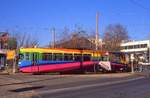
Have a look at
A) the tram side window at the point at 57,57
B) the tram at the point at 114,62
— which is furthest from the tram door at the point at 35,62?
the tram at the point at 114,62

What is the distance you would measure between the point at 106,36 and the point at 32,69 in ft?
273

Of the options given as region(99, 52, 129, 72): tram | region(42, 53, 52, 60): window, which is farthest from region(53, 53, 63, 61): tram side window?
region(99, 52, 129, 72): tram

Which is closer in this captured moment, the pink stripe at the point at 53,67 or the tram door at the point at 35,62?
the tram door at the point at 35,62

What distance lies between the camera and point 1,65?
55344 mm

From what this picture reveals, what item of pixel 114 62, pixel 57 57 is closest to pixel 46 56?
pixel 57 57

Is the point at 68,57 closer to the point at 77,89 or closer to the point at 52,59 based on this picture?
the point at 52,59

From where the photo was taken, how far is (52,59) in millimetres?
44906

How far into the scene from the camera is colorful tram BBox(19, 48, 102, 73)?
4344 cm

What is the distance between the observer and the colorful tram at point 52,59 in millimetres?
43438

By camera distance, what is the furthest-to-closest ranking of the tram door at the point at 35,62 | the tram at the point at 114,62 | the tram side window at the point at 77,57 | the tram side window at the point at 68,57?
the tram at the point at 114,62, the tram side window at the point at 77,57, the tram side window at the point at 68,57, the tram door at the point at 35,62

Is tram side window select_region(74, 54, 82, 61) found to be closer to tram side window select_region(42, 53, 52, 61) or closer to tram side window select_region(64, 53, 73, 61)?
tram side window select_region(64, 53, 73, 61)

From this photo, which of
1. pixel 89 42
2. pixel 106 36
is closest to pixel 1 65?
pixel 89 42

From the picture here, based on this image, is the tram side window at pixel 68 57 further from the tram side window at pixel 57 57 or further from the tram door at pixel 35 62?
the tram door at pixel 35 62

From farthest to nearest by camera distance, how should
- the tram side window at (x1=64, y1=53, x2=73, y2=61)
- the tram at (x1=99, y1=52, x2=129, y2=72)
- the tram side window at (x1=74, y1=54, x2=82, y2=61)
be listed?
the tram at (x1=99, y1=52, x2=129, y2=72) → the tram side window at (x1=74, y1=54, x2=82, y2=61) → the tram side window at (x1=64, y1=53, x2=73, y2=61)
